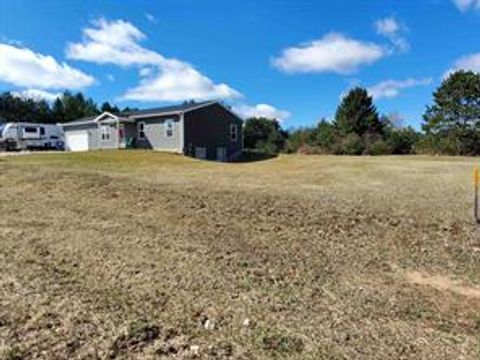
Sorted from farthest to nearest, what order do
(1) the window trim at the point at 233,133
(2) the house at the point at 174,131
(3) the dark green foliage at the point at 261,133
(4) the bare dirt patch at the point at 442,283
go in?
(3) the dark green foliage at the point at 261,133 → (1) the window trim at the point at 233,133 → (2) the house at the point at 174,131 → (4) the bare dirt patch at the point at 442,283

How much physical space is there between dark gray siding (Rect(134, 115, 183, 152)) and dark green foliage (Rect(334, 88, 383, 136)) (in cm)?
1997

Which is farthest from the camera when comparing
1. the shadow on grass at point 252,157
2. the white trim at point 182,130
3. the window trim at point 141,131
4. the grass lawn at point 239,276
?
the shadow on grass at point 252,157

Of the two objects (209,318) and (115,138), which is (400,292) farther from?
(115,138)

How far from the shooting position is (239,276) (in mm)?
5887

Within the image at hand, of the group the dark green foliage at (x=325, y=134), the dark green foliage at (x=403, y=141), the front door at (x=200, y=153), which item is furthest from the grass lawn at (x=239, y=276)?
the dark green foliage at (x=325, y=134)

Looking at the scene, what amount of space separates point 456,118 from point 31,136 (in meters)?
35.9

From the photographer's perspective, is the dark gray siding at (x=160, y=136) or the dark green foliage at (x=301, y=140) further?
the dark green foliage at (x=301, y=140)

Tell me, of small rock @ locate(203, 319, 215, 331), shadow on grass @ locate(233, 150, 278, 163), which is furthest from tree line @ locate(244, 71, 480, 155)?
small rock @ locate(203, 319, 215, 331)

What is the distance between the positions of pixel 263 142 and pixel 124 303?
4946 centimetres

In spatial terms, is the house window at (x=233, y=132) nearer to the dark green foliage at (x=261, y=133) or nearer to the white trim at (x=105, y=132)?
the white trim at (x=105, y=132)

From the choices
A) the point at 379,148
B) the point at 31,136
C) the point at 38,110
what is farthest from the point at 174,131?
the point at 38,110

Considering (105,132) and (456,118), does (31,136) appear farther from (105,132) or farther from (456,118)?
(456,118)

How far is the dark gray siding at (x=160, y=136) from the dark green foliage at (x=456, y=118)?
2143 cm

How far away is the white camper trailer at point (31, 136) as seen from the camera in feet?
129
